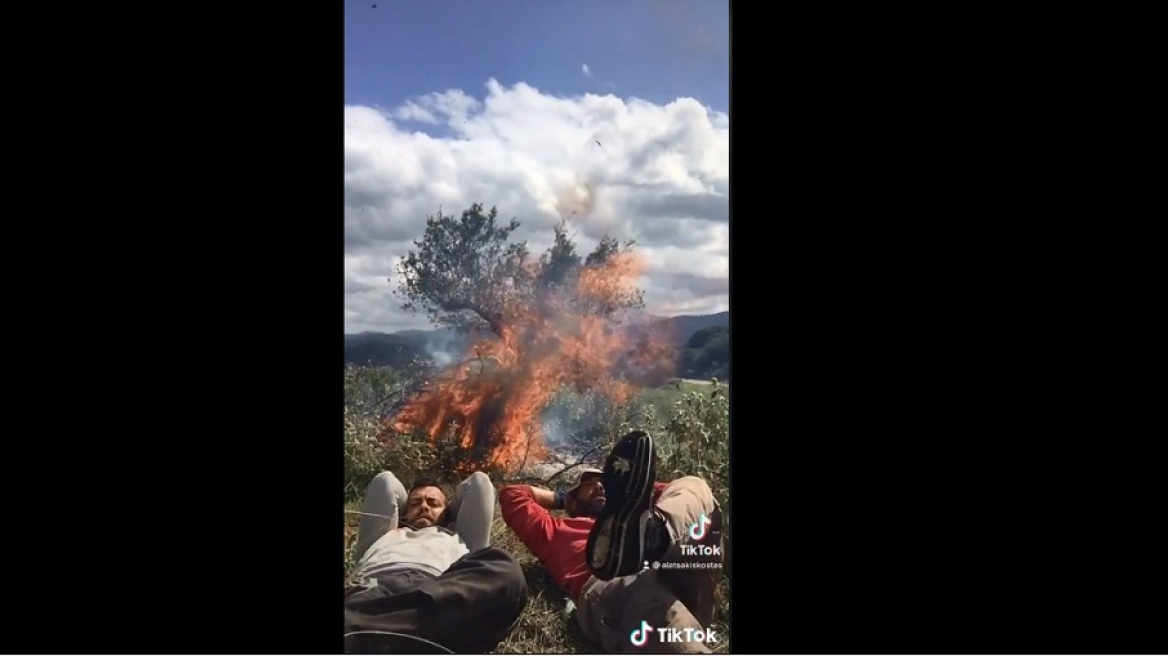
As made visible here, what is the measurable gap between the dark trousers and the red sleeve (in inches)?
6.3

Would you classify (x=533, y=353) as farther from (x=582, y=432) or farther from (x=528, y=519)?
(x=528, y=519)

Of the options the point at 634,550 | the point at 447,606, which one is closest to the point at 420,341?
the point at 447,606

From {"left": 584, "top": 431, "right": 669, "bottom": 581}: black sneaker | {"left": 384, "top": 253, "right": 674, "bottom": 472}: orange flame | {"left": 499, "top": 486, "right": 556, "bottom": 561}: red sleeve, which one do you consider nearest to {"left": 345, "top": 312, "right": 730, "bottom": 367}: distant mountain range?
{"left": 384, "top": 253, "right": 674, "bottom": 472}: orange flame

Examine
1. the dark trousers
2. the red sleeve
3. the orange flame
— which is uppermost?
the orange flame

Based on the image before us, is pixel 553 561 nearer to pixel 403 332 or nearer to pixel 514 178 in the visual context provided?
pixel 403 332

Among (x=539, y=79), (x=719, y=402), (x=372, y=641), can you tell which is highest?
(x=539, y=79)

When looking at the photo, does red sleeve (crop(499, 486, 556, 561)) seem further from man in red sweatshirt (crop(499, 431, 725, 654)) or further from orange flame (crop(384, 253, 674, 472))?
orange flame (crop(384, 253, 674, 472))

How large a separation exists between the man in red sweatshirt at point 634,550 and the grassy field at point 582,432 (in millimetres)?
50

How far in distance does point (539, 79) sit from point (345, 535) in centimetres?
223

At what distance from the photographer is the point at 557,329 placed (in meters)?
4.20

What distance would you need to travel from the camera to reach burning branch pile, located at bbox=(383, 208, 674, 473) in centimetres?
420

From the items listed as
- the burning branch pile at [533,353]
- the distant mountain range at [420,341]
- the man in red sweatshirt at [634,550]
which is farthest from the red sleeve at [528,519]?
the distant mountain range at [420,341]

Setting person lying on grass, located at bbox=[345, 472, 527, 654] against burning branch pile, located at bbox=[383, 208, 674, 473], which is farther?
burning branch pile, located at bbox=[383, 208, 674, 473]
